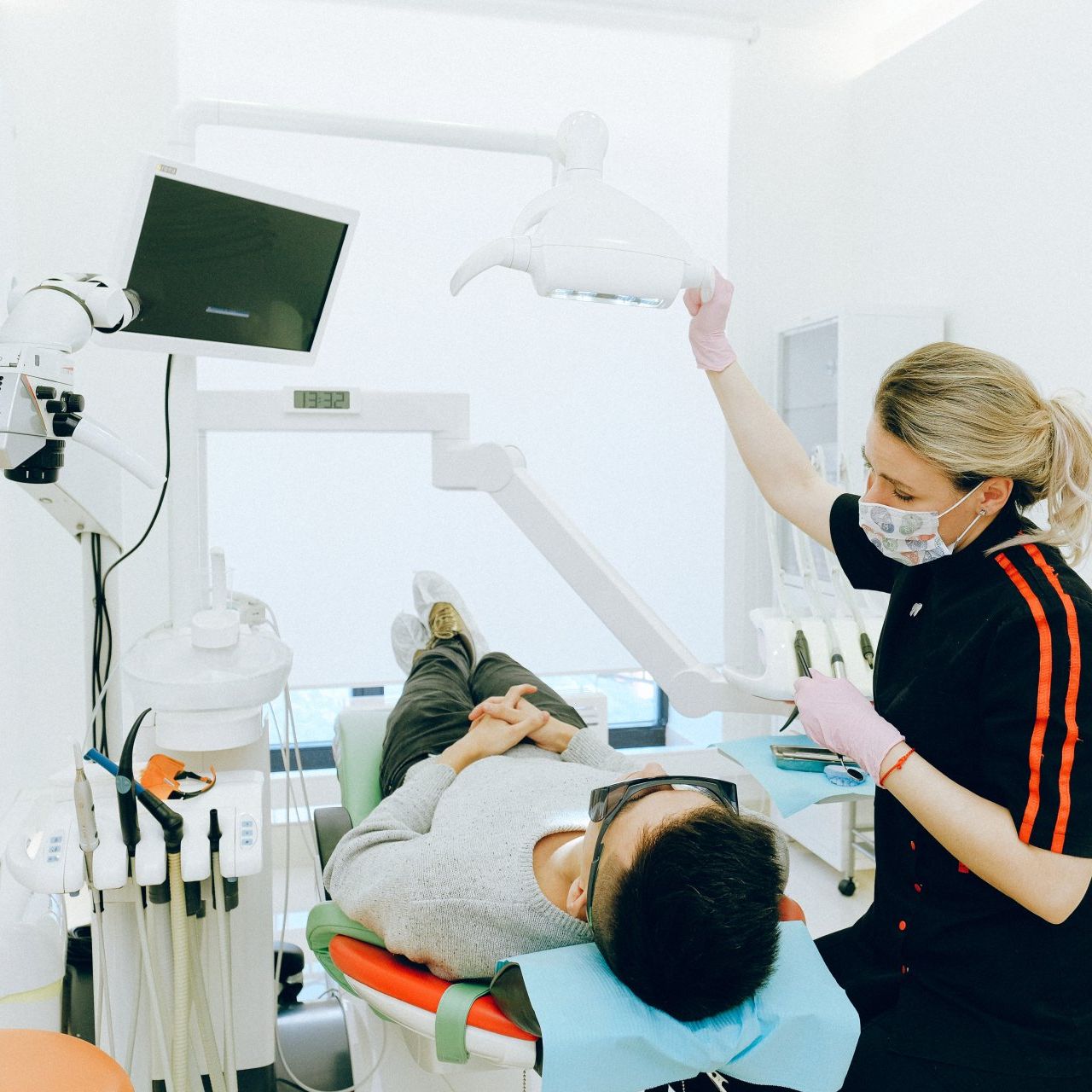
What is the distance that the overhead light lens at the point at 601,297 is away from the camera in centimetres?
115

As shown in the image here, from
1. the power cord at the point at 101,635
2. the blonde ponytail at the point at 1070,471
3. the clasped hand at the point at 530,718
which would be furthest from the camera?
the clasped hand at the point at 530,718

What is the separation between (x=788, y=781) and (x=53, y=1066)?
1.43 m

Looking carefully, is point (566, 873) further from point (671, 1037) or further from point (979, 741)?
point (979, 741)

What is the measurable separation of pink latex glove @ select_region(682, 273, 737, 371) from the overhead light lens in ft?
0.69

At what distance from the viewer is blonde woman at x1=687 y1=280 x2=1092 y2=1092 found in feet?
3.53

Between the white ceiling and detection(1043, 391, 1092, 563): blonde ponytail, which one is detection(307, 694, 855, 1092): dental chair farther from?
the white ceiling

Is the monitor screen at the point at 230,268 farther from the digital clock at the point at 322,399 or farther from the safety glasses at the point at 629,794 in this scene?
the safety glasses at the point at 629,794

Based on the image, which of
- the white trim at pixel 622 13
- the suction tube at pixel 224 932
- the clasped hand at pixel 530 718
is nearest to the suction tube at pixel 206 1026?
the suction tube at pixel 224 932

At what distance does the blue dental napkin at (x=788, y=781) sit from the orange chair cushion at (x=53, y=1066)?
1.22 m

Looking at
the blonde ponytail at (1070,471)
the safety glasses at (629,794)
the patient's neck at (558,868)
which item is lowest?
the patient's neck at (558,868)

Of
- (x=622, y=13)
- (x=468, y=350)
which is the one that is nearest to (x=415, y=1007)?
(x=468, y=350)

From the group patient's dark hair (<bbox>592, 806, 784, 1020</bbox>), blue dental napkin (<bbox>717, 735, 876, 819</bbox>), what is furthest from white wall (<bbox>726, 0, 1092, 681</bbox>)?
patient's dark hair (<bbox>592, 806, 784, 1020</bbox>)

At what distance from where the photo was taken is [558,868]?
125cm

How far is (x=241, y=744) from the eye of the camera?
1336mm
